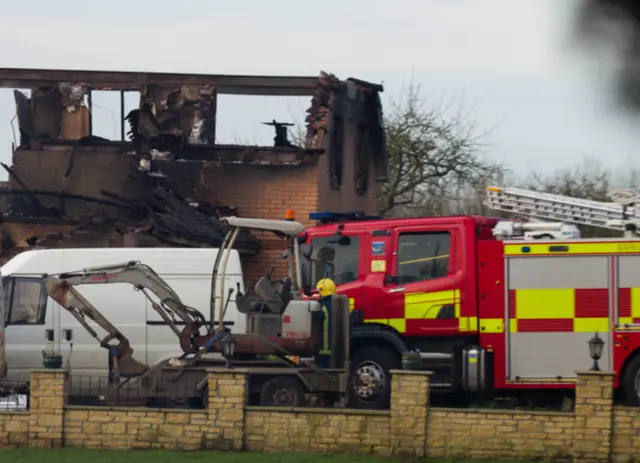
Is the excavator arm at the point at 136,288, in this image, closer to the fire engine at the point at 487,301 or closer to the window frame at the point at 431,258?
the fire engine at the point at 487,301

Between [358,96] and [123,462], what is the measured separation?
15.6m

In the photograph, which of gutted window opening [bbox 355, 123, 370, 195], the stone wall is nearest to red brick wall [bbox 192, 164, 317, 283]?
gutted window opening [bbox 355, 123, 370, 195]

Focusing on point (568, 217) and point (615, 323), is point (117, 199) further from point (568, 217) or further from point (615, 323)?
point (615, 323)

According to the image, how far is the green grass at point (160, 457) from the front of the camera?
1356cm

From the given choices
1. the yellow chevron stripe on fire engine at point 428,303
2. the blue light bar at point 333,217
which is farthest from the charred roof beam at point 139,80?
the yellow chevron stripe on fire engine at point 428,303

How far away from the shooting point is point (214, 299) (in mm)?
16906

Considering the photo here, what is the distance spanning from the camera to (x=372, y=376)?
1670cm

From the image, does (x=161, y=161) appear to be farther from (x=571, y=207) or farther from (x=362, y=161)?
(x=571, y=207)

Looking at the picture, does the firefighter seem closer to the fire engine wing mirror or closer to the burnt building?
the fire engine wing mirror

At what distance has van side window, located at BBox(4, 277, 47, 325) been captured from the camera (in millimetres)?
17719

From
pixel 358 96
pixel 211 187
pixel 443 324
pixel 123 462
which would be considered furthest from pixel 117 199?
pixel 123 462

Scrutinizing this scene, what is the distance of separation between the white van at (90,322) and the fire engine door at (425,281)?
2.33 m

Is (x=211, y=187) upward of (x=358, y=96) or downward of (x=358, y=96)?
downward

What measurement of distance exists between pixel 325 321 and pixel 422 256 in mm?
1706
